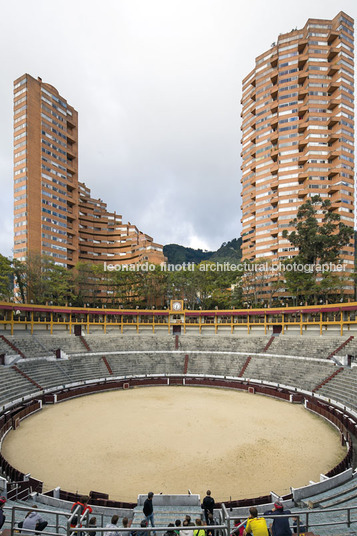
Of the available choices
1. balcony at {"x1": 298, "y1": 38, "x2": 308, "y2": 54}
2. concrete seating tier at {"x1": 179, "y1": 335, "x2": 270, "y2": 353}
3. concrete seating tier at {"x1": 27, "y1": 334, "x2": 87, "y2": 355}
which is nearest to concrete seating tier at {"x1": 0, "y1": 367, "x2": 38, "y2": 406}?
concrete seating tier at {"x1": 27, "y1": 334, "x2": 87, "y2": 355}

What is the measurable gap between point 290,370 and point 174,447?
22479 mm

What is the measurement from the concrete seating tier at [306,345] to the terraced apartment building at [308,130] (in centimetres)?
2752

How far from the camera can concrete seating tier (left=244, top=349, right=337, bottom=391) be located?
3503 centimetres

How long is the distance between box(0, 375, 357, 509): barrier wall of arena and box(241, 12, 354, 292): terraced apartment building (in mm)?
39223

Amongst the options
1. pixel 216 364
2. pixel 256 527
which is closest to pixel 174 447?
pixel 256 527

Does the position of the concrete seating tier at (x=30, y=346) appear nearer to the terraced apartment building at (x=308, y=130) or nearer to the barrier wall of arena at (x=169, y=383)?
the barrier wall of arena at (x=169, y=383)

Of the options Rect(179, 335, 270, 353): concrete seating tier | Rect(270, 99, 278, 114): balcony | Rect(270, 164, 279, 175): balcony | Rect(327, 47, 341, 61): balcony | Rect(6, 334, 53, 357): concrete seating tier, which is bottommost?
Rect(179, 335, 270, 353): concrete seating tier

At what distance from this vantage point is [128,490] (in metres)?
16.2

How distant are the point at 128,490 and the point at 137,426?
9375 mm

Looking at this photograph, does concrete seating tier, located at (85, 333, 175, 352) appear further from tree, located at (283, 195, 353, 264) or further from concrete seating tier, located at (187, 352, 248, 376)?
tree, located at (283, 195, 353, 264)

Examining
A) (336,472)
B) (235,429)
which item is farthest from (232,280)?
(336,472)

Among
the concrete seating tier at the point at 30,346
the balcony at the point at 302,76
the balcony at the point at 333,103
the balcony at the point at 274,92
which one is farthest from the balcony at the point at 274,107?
the concrete seating tier at the point at 30,346

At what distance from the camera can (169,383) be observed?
3997cm

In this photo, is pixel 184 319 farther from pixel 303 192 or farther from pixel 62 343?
pixel 303 192
